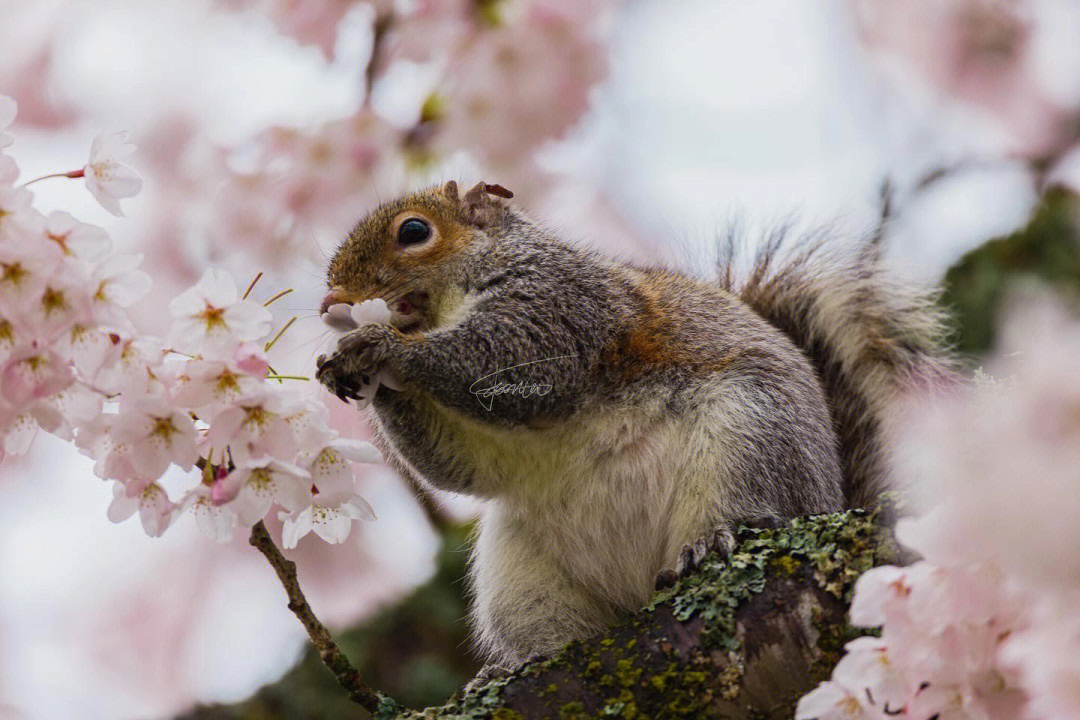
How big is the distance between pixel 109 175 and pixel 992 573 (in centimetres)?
97

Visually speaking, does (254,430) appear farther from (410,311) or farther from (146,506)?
(410,311)

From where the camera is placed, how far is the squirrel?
1.88m

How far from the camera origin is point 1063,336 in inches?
34.3

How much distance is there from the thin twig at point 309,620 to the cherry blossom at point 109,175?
39 cm

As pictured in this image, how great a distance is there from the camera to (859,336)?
7.48 feet

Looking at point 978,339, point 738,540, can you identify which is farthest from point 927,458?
point 978,339

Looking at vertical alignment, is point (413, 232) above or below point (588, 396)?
above

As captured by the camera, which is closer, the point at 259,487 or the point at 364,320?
the point at 259,487

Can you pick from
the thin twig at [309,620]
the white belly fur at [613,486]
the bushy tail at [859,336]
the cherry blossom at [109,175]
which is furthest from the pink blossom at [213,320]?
the bushy tail at [859,336]

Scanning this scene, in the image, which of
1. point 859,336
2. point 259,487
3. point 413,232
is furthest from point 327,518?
point 859,336

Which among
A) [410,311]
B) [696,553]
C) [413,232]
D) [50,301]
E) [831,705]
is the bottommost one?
[831,705]

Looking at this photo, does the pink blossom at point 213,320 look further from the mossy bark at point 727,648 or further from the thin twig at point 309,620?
the mossy bark at point 727,648

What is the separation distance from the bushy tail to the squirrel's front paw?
855 millimetres

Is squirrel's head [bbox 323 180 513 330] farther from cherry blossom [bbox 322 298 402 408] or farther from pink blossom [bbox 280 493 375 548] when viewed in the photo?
pink blossom [bbox 280 493 375 548]
